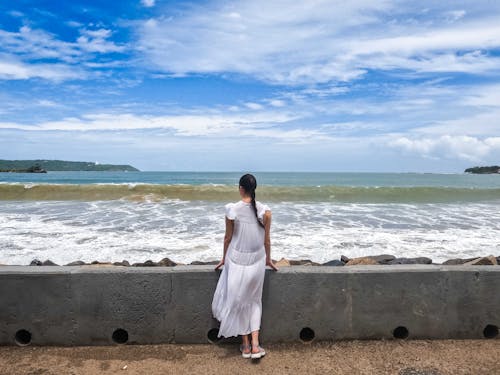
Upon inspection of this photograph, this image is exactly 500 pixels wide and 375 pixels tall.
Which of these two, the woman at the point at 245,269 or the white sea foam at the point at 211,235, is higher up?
the woman at the point at 245,269

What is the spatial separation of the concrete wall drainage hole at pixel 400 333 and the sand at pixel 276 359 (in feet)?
0.25

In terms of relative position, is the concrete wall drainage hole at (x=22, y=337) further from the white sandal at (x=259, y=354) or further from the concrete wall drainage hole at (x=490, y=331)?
the concrete wall drainage hole at (x=490, y=331)

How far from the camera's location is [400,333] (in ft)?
12.2


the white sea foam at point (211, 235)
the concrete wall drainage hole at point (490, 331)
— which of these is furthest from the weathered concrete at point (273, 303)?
the white sea foam at point (211, 235)

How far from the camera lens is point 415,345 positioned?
3590 millimetres

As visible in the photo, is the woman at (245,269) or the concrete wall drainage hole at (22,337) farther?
the concrete wall drainage hole at (22,337)

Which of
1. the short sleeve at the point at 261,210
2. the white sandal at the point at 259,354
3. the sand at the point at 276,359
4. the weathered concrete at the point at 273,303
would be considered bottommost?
the sand at the point at 276,359

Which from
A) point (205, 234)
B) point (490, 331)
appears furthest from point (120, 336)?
point (205, 234)

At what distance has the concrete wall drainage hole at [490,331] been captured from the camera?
369 centimetres

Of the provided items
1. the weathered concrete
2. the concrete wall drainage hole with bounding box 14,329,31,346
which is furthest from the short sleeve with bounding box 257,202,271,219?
the concrete wall drainage hole with bounding box 14,329,31,346

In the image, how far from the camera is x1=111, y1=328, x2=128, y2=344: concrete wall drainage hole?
143 inches

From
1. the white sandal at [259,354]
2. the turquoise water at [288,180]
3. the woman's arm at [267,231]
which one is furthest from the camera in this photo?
the turquoise water at [288,180]

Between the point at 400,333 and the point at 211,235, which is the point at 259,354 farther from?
the point at 211,235

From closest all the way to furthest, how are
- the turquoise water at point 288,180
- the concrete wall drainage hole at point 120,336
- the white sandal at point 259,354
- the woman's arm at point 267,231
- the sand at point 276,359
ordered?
1. the sand at point 276,359
2. the white sandal at point 259,354
3. the woman's arm at point 267,231
4. the concrete wall drainage hole at point 120,336
5. the turquoise water at point 288,180
